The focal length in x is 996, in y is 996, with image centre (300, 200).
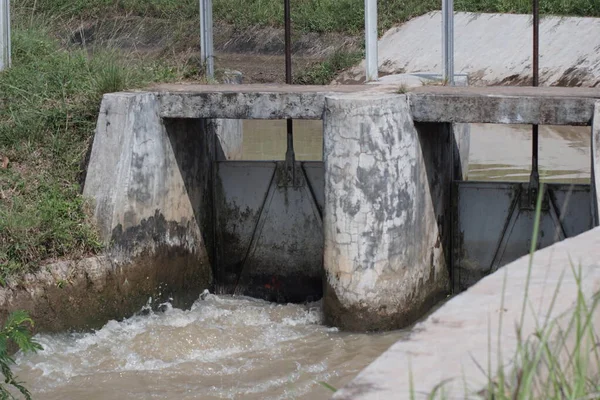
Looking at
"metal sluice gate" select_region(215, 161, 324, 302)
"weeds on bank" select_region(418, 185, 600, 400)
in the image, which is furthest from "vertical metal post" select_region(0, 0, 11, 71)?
"weeds on bank" select_region(418, 185, 600, 400)

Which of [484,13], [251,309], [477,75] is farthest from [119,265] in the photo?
[484,13]

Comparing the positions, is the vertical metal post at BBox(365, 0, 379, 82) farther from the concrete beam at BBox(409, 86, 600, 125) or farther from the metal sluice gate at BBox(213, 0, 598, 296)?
the concrete beam at BBox(409, 86, 600, 125)

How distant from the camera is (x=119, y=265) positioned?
6.66m

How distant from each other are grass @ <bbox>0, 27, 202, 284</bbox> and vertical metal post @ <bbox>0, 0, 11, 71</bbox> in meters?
0.13

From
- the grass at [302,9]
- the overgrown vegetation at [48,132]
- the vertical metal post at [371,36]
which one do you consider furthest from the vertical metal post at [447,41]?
the grass at [302,9]

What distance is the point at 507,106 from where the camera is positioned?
20.6 ft

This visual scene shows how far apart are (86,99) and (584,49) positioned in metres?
8.06

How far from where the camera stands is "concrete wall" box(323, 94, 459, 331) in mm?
6359

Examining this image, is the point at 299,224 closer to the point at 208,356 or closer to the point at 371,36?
the point at 371,36

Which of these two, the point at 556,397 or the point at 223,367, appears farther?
the point at 223,367

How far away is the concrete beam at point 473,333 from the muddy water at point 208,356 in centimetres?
298

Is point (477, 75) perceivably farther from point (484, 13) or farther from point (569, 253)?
point (569, 253)

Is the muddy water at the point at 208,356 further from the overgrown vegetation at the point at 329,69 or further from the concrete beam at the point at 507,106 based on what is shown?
the overgrown vegetation at the point at 329,69

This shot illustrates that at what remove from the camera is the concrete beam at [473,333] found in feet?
6.31
